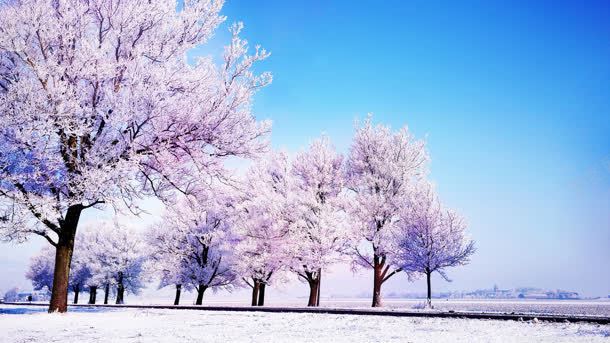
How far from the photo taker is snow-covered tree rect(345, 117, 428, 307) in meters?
27.5

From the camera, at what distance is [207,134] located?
48.0 ft

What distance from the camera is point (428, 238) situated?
92.0ft

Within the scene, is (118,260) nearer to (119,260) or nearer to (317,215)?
(119,260)

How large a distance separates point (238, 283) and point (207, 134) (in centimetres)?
2315

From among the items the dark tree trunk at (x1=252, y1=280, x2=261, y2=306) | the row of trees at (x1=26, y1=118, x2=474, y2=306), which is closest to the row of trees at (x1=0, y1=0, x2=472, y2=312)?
the row of trees at (x1=26, y1=118, x2=474, y2=306)

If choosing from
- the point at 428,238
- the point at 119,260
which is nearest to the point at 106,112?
the point at 428,238

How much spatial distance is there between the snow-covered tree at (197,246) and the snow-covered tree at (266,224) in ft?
7.35

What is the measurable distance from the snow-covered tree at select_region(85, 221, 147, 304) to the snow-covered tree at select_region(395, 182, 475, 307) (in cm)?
3722

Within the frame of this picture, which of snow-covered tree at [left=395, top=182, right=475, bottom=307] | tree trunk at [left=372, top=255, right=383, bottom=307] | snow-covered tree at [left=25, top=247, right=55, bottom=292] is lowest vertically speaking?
snow-covered tree at [left=25, top=247, right=55, bottom=292]

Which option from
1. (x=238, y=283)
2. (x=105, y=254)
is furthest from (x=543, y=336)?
(x=105, y=254)

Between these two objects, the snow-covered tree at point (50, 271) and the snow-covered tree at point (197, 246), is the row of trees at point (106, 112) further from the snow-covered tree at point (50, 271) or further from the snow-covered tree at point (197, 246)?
the snow-covered tree at point (50, 271)

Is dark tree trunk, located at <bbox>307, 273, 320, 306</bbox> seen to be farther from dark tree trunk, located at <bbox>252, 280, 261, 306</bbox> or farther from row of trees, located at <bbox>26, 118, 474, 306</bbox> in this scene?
dark tree trunk, located at <bbox>252, 280, 261, 306</bbox>

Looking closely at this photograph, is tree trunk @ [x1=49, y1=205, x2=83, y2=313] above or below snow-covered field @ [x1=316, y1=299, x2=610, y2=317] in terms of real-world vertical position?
above

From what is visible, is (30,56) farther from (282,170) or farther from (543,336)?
(282,170)
